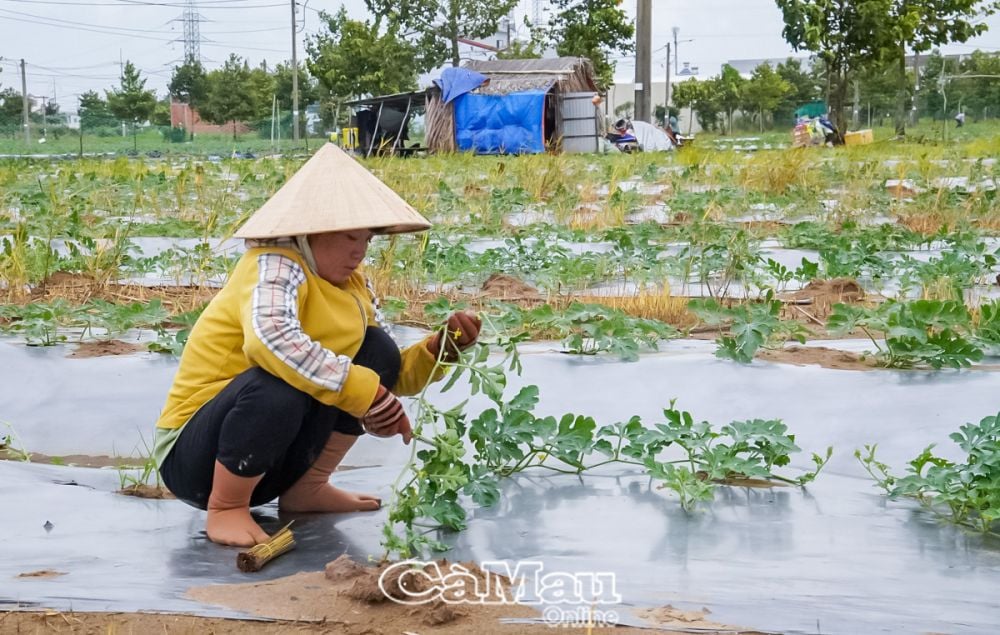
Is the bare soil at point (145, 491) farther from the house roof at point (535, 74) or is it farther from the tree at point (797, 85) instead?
the tree at point (797, 85)

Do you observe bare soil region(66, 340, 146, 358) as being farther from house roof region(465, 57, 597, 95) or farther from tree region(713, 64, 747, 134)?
tree region(713, 64, 747, 134)

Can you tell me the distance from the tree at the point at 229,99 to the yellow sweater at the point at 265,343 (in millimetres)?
40180

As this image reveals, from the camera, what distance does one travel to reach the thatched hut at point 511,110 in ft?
64.3

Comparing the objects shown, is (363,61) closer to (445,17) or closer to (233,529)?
(445,17)

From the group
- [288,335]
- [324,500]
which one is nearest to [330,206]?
[288,335]

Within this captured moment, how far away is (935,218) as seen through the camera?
6445 mm

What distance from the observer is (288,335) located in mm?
2129

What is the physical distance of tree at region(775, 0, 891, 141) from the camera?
20547 millimetres

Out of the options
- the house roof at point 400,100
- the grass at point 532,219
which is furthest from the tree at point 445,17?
the grass at point 532,219

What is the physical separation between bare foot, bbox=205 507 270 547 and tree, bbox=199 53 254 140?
132 ft

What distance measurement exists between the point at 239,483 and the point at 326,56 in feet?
106

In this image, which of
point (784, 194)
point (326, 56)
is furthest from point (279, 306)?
point (326, 56)

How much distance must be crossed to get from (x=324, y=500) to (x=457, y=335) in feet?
1.55

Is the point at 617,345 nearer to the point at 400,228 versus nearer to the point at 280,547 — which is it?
the point at 400,228
